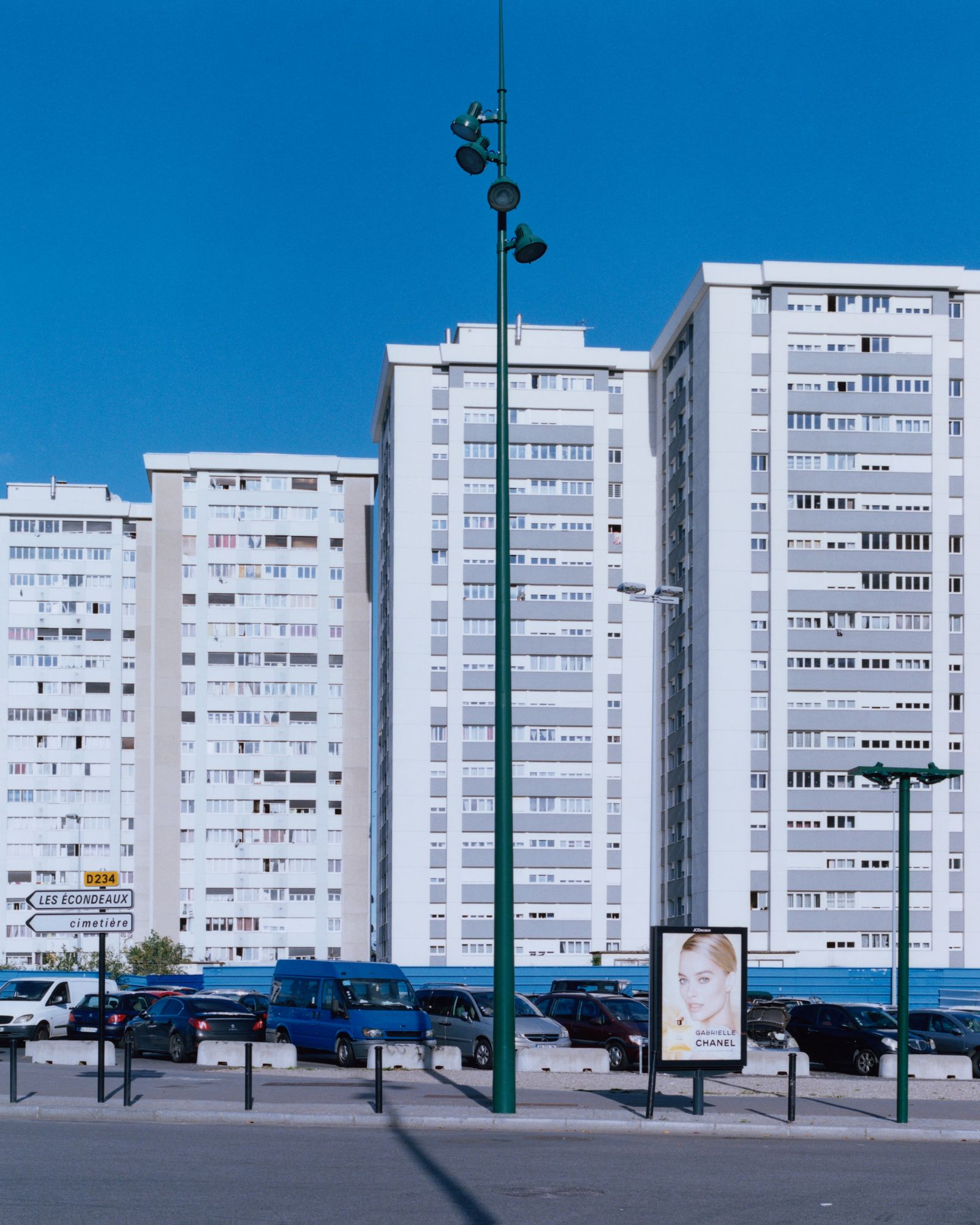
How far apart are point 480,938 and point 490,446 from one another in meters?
24.8

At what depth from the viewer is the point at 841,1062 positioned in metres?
32.8

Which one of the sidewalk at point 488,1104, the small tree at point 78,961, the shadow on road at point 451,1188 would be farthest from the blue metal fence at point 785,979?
the shadow on road at point 451,1188

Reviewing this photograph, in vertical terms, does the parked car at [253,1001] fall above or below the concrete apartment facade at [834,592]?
below

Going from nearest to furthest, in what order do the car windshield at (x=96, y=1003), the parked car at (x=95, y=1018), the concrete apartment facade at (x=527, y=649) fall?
the parked car at (x=95, y=1018), the car windshield at (x=96, y=1003), the concrete apartment facade at (x=527, y=649)

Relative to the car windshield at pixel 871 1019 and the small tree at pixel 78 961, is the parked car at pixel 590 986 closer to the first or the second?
the car windshield at pixel 871 1019

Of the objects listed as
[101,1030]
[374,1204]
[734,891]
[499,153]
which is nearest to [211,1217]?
[374,1204]

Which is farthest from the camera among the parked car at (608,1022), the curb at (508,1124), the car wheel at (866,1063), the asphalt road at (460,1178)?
the car wheel at (866,1063)

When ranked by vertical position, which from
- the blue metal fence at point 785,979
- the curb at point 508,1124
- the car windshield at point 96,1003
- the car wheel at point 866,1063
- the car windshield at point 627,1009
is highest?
the curb at point 508,1124

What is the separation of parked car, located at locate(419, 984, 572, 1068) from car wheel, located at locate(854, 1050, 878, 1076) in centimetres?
573

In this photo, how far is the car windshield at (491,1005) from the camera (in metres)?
31.3

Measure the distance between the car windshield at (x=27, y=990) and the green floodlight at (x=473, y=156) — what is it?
27.7m

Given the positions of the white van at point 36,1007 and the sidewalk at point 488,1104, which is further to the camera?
the white van at point 36,1007

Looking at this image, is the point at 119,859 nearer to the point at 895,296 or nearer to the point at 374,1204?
the point at 895,296

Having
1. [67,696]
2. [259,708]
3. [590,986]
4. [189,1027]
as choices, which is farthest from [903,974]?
[67,696]
